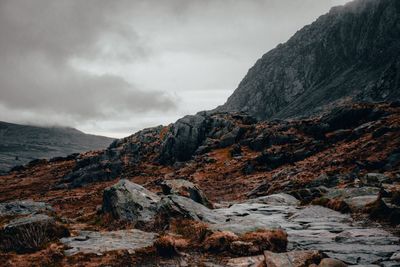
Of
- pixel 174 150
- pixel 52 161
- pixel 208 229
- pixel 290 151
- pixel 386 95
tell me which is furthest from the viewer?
pixel 52 161

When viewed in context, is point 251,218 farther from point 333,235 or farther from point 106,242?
point 106,242

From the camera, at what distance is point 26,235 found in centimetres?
1722

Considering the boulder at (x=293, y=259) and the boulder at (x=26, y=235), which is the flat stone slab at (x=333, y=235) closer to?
the boulder at (x=293, y=259)

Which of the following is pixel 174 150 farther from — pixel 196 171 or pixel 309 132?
pixel 309 132

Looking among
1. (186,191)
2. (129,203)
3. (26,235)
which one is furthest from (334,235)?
(186,191)

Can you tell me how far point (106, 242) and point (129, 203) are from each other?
7976 mm

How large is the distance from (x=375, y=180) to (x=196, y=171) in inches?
2572

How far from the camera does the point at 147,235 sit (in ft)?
65.3

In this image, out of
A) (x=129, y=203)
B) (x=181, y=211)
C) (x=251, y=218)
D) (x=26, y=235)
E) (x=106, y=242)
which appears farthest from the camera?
(x=129, y=203)

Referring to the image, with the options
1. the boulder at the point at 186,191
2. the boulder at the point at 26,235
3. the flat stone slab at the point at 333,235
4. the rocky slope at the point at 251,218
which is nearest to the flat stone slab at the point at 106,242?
the rocky slope at the point at 251,218

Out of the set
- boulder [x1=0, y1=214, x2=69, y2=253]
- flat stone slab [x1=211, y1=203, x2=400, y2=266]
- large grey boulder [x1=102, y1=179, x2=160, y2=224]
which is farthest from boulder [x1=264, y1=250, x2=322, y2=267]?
large grey boulder [x1=102, y1=179, x2=160, y2=224]

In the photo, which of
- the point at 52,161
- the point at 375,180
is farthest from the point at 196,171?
the point at 52,161

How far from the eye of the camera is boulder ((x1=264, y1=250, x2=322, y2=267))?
12586mm

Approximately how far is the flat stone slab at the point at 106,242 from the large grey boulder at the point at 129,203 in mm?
3748
